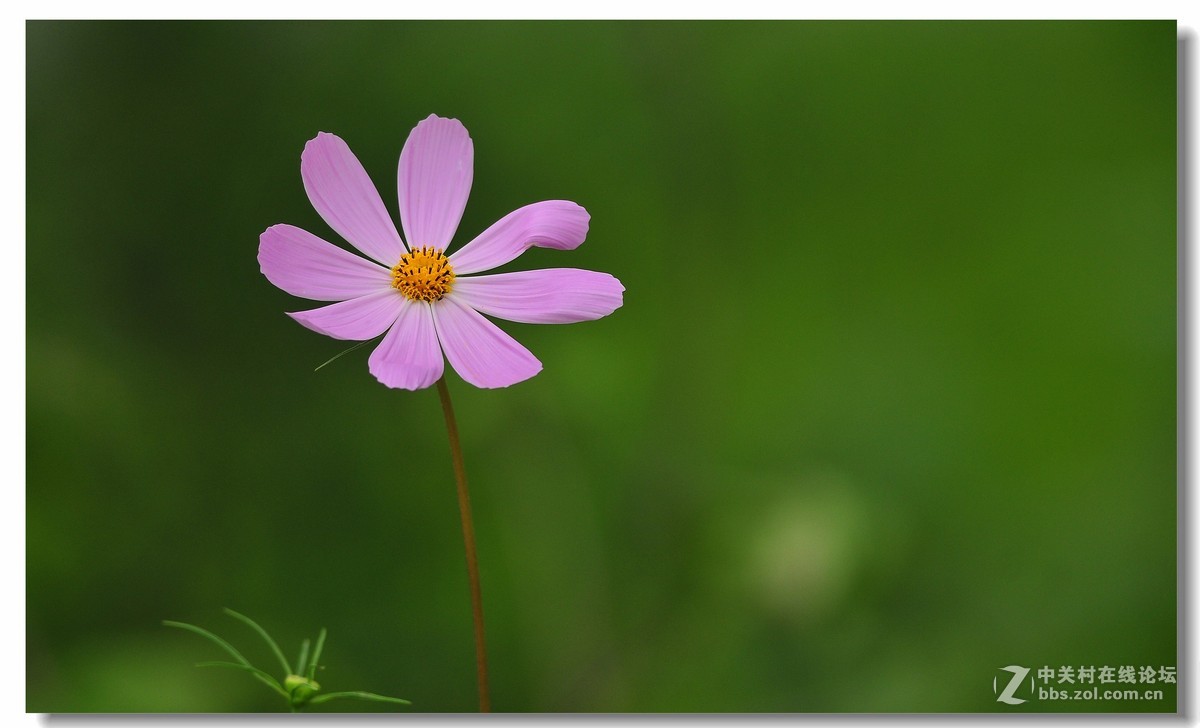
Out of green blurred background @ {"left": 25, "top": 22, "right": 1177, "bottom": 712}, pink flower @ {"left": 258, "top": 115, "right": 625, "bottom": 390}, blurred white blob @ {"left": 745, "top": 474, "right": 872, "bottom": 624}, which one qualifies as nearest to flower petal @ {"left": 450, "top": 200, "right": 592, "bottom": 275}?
pink flower @ {"left": 258, "top": 115, "right": 625, "bottom": 390}

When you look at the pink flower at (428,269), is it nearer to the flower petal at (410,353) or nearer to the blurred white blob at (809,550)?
the flower petal at (410,353)

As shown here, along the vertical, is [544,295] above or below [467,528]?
above

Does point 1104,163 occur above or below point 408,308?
above

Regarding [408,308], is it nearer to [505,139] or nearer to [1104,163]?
[505,139]

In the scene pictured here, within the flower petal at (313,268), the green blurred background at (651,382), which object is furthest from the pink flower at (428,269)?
the green blurred background at (651,382)

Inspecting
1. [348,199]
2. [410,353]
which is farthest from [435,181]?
[410,353]

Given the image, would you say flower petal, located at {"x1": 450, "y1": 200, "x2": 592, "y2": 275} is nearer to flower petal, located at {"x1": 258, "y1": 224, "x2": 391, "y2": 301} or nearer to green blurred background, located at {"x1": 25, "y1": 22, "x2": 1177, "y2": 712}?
flower petal, located at {"x1": 258, "y1": 224, "x2": 391, "y2": 301}

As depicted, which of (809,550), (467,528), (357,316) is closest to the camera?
(467,528)

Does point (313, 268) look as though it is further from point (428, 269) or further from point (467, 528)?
point (467, 528)
